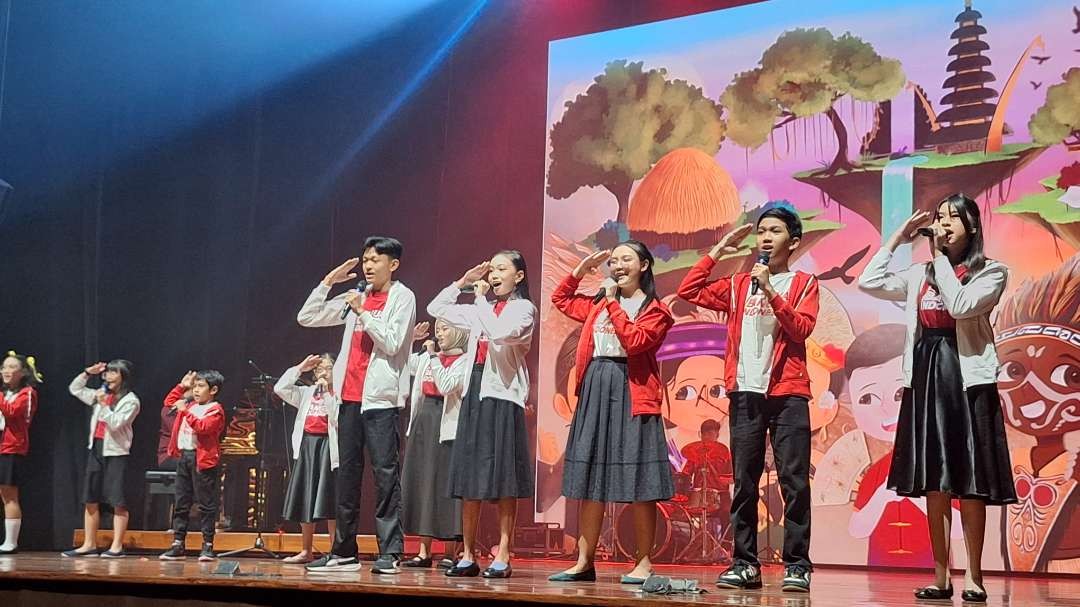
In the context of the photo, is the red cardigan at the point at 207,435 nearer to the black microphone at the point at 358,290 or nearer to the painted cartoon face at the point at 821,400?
the black microphone at the point at 358,290

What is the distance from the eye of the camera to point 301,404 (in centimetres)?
683

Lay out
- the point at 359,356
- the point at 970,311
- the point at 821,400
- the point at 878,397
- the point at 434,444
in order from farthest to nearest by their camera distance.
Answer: the point at 821,400
the point at 878,397
the point at 434,444
the point at 359,356
the point at 970,311

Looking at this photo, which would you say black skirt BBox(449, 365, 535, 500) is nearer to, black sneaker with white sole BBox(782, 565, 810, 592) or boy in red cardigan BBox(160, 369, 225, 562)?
black sneaker with white sole BBox(782, 565, 810, 592)

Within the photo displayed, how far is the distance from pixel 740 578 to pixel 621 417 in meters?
0.71

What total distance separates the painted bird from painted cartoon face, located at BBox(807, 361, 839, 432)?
Answer: 512mm

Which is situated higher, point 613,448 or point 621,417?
point 621,417

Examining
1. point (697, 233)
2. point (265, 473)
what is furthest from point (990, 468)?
point (265, 473)

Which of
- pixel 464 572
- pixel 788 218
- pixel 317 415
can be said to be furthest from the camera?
pixel 317 415

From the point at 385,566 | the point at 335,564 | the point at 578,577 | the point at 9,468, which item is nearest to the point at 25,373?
the point at 9,468

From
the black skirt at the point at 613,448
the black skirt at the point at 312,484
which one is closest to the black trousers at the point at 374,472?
the black skirt at the point at 613,448

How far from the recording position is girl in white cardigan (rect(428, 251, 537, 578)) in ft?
15.0

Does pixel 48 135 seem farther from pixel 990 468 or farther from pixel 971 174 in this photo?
pixel 990 468

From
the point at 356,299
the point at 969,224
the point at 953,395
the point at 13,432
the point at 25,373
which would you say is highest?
the point at 969,224

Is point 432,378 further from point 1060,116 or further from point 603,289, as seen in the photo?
point 1060,116
